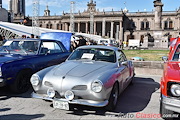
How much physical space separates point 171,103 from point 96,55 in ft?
8.17

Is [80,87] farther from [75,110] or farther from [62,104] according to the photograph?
[75,110]

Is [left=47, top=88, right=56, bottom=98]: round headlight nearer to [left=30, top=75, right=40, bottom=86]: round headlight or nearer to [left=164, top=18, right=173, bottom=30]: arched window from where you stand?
[left=30, top=75, right=40, bottom=86]: round headlight

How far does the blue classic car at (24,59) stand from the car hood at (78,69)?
136 cm

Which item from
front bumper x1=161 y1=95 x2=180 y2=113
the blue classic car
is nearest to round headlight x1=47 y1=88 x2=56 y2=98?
the blue classic car

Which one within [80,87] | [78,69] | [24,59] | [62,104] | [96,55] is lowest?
[62,104]

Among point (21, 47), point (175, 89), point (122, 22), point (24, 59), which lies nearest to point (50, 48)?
point (21, 47)

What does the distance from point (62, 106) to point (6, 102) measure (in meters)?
1.88

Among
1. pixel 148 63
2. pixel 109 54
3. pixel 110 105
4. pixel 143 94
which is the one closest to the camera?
pixel 110 105

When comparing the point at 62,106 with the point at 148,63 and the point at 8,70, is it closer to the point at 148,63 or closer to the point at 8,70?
the point at 8,70

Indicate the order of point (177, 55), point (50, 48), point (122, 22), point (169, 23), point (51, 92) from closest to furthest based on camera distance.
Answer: point (51, 92) → point (177, 55) → point (50, 48) → point (169, 23) → point (122, 22)

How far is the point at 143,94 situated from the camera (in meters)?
A: 5.79

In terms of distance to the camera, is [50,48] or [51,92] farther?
[50,48]

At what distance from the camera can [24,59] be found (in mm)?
5402

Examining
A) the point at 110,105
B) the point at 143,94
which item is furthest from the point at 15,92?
the point at 143,94
